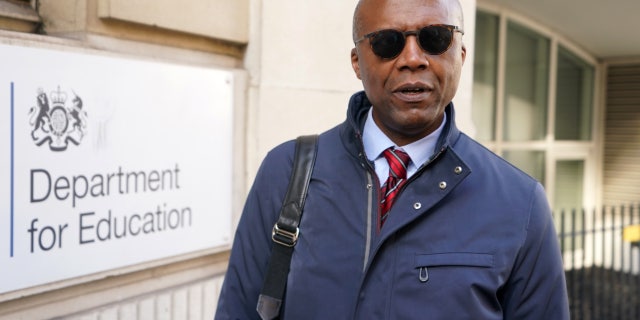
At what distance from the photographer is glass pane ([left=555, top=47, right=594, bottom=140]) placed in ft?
31.8

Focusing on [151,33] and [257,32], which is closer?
[151,33]

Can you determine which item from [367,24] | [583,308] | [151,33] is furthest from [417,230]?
[583,308]

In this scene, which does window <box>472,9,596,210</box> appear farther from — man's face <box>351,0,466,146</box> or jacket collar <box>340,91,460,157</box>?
man's face <box>351,0,466,146</box>

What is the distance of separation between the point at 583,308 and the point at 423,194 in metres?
6.56

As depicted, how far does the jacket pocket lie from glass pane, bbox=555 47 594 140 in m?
8.78

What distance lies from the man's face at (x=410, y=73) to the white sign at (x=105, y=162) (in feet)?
4.62

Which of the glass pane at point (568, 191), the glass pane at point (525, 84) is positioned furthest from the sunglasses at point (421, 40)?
the glass pane at point (568, 191)

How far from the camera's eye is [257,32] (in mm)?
3492

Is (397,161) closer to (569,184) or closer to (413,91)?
(413,91)

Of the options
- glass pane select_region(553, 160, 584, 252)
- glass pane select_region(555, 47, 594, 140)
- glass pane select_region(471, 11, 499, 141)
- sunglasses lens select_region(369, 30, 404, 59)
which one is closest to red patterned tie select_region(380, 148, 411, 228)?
sunglasses lens select_region(369, 30, 404, 59)

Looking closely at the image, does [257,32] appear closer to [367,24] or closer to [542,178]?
[367,24]

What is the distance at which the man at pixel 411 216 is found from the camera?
4.98ft

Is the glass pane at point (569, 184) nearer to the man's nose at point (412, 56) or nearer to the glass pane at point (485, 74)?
the glass pane at point (485, 74)

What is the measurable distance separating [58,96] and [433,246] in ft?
5.61
